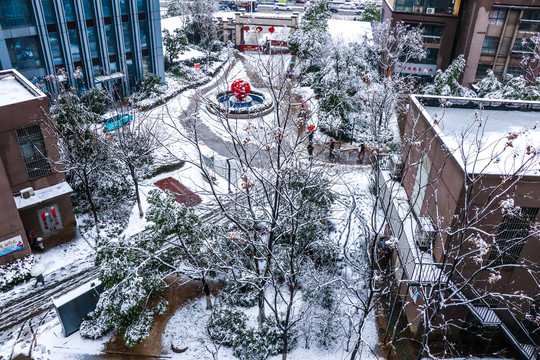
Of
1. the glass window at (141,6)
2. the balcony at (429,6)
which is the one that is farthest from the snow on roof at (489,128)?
the glass window at (141,6)

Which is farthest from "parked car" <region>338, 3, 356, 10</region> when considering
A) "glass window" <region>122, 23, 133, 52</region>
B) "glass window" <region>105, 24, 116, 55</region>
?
"glass window" <region>105, 24, 116, 55</region>

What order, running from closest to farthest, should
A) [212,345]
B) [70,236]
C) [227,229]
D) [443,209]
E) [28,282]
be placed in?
[443,209]
[212,345]
[227,229]
[28,282]
[70,236]

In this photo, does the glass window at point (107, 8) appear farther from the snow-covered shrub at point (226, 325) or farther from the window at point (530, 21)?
the window at point (530, 21)

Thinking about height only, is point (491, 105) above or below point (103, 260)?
above

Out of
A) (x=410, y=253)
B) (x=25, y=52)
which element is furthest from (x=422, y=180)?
(x=25, y=52)

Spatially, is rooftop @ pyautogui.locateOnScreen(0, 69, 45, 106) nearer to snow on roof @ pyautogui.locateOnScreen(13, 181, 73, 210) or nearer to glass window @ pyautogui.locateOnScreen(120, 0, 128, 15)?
snow on roof @ pyautogui.locateOnScreen(13, 181, 73, 210)

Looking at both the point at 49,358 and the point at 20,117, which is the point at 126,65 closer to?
the point at 20,117

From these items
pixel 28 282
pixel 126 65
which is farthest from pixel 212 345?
pixel 126 65
